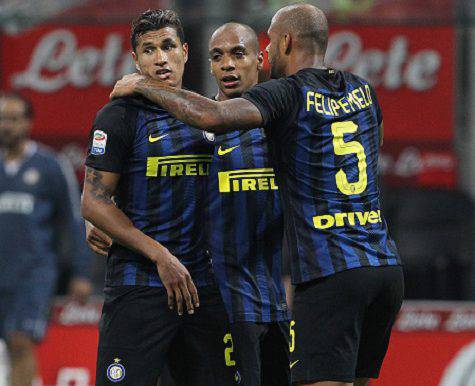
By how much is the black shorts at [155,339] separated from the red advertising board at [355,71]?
17.0 feet

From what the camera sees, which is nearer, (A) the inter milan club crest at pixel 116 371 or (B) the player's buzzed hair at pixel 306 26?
(A) the inter milan club crest at pixel 116 371

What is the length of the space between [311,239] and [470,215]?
5262mm

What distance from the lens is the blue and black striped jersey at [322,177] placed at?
16.1 ft

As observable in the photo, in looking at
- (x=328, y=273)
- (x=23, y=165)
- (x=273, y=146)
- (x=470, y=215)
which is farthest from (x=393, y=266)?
(x=470, y=215)

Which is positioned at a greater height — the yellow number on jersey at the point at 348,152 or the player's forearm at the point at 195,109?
the player's forearm at the point at 195,109

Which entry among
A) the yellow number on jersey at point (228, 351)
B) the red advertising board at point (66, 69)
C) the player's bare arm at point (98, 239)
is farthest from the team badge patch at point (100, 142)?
the red advertising board at point (66, 69)

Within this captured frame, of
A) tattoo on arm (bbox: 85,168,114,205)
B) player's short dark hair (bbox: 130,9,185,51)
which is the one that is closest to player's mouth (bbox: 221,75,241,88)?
player's short dark hair (bbox: 130,9,185,51)

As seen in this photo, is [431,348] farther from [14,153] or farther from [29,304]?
[14,153]

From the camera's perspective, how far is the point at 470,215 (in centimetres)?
997

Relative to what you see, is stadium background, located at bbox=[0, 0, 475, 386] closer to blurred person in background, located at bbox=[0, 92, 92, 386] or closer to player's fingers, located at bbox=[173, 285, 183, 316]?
blurred person in background, located at bbox=[0, 92, 92, 386]

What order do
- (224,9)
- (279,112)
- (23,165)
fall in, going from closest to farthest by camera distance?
(279,112) < (23,165) < (224,9)

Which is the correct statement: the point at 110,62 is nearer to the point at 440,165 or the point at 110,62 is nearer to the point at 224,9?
the point at 224,9

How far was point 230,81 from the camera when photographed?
19.1 ft

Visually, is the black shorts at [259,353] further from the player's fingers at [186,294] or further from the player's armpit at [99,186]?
the player's armpit at [99,186]
